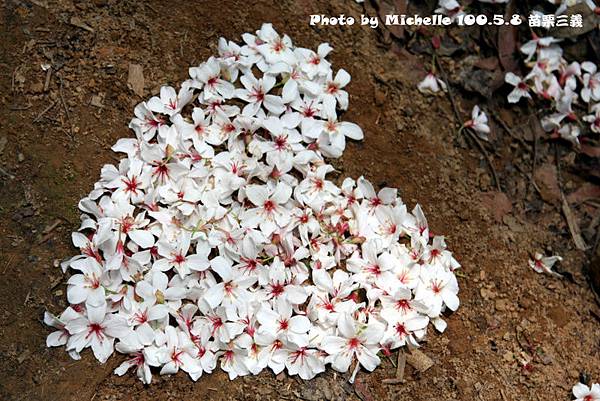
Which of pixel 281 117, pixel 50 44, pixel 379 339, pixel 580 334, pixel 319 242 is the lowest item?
pixel 580 334

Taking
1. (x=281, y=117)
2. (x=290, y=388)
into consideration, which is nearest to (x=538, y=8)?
(x=281, y=117)

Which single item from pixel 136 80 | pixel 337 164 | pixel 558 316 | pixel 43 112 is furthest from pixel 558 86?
pixel 43 112

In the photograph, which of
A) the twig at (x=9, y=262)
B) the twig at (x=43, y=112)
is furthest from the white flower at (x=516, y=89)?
the twig at (x=9, y=262)

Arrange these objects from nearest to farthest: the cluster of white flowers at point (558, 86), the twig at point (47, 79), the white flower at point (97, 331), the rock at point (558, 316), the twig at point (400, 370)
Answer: the white flower at point (97, 331)
the twig at point (400, 370)
the twig at point (47, 79)
the rock at point (558, 316)
the cluster of white flowers at point (558, 86)

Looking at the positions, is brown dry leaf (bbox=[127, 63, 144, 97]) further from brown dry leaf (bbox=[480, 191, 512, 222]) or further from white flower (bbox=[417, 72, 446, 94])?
brown dry leaf (bbox=[480, 191, 512, 222])

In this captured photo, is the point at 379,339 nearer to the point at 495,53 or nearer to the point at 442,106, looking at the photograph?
the point at 442,106

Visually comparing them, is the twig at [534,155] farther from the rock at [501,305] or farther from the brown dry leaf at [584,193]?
the rock at [501,305]
